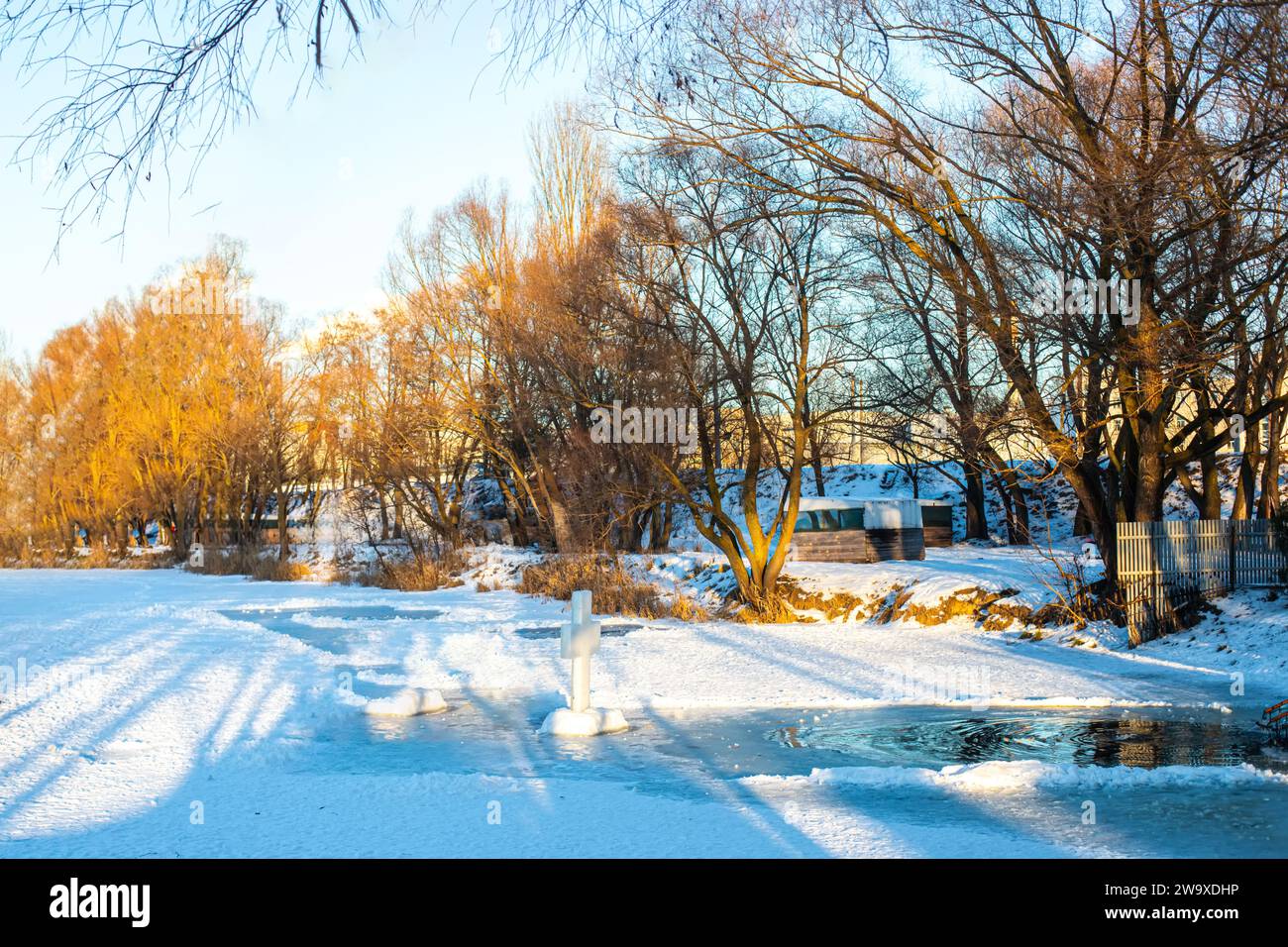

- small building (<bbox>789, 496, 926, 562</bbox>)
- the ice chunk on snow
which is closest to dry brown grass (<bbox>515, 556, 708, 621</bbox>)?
small building (<bbox>789, 496, 926, 562</bbox>)

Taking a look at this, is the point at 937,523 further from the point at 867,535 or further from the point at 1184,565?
the point at 1184,565

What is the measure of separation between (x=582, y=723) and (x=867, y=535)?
61.9 feet

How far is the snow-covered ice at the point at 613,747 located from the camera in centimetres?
618

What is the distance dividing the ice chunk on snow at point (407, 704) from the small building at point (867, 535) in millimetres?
17858

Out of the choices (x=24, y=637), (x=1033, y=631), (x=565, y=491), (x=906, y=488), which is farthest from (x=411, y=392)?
(x=906, y=488)

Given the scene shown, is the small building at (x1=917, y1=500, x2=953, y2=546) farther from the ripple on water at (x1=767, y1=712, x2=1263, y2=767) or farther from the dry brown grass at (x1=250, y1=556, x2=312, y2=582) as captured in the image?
the ripple on water at (x1=767, y1=712, x2=1263, y2=767)

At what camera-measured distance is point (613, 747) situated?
8969mm

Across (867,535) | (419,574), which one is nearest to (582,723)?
(867,535)

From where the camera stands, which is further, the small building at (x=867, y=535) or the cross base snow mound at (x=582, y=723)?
the small building at (x=867, y=535)

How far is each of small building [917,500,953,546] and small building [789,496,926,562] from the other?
24.8 feet

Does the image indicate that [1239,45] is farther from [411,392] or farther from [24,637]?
[411,392]

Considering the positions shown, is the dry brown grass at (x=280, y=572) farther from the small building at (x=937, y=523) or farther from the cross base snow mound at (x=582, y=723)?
the cross base snow mound at (x=582, y=723)

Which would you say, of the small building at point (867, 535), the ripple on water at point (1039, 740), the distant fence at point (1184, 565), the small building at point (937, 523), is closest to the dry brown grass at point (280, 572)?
the small building at point (867, 535)

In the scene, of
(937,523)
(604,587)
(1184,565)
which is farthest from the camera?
(937,523)
